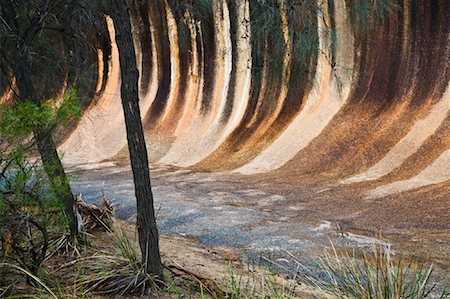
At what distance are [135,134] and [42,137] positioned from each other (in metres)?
0.89

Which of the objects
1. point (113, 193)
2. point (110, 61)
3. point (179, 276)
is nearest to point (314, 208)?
point (113, 193)

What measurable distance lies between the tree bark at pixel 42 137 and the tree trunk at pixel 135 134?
669 mm

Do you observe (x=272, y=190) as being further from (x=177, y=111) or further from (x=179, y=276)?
(x=177, y=111)

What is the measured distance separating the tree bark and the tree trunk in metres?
0.67

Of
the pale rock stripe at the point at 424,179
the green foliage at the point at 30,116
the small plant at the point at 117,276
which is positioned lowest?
the small plant at the point at 117,276

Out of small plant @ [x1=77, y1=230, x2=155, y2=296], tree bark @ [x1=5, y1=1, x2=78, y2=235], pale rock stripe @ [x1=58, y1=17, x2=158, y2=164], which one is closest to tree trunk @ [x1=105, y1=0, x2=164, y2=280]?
small plant @ [x1=77, y1=230, x2=155, y2=296]

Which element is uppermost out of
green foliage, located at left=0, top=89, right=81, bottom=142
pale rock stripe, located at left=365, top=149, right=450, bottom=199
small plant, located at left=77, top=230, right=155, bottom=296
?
green foliage, located at left=0, top=89, right=81, bottom=142

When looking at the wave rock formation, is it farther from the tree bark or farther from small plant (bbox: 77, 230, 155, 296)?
small plant (bbox: 77, 230, 155, 296)

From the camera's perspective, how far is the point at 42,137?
14.3 feet

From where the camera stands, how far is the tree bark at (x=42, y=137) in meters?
4.35

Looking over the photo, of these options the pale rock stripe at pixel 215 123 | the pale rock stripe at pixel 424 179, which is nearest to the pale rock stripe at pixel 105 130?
the pale rock stripe at pixel 215 123

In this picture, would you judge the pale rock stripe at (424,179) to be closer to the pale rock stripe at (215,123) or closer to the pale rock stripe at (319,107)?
the pale rock stripe at (319,107)

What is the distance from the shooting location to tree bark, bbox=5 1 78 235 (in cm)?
435

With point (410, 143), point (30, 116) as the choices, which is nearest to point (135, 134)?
point (30, 116)
